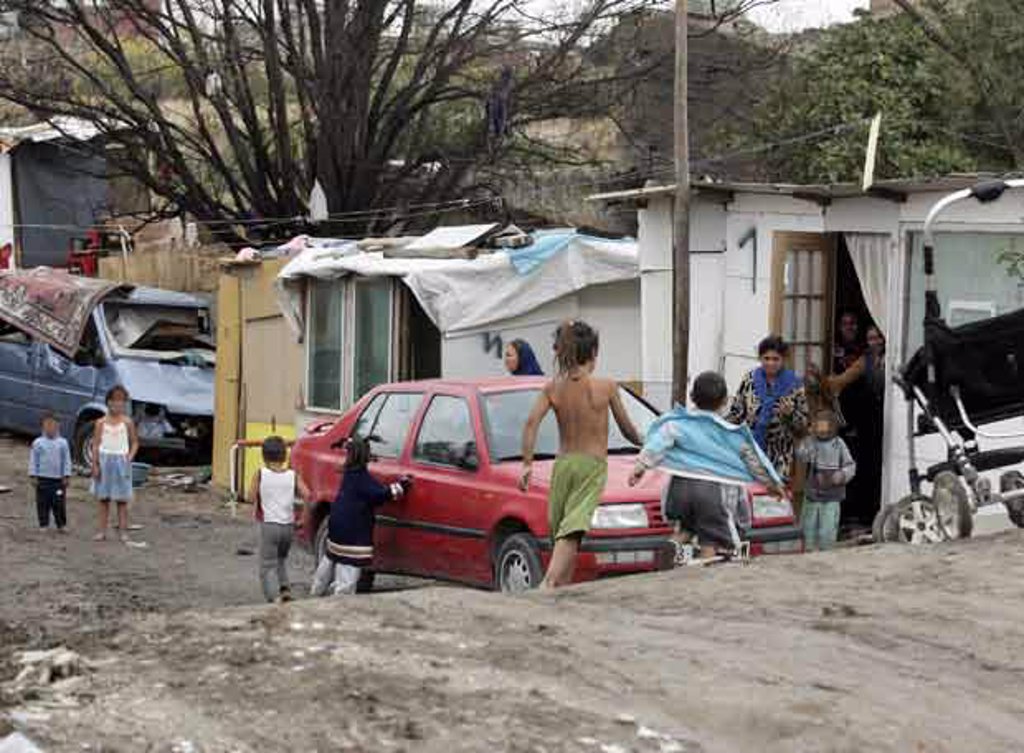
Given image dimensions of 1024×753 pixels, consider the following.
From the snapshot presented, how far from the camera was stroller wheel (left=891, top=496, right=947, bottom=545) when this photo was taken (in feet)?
34.1

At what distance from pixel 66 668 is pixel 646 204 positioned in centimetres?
1034

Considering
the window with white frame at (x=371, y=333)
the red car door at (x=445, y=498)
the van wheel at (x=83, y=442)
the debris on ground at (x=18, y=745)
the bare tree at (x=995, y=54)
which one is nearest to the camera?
the debris on ground at (x=18, y=745)

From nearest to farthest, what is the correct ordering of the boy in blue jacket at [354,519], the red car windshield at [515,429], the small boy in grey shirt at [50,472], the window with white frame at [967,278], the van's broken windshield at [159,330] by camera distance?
the red car windshield at [515,429]
the boy in blue jacket at [354,519]
the window with white frame at [967,278]
the small boy in grey shirt at [50,472]
the van's broken windshield at [159,330]

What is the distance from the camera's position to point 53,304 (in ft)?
71.5

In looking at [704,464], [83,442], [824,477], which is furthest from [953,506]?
[83,442]

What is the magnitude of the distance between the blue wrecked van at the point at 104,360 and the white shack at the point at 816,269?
7.03 metres

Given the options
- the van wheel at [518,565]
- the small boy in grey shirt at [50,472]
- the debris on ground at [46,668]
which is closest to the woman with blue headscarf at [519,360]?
the van wheel at [518,565]

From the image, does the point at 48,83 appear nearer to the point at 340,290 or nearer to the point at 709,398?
the point at 340,290

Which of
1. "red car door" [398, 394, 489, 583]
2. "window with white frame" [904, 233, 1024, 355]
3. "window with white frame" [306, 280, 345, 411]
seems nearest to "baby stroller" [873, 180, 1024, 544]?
"window with white frame" [904, 233, 1024, 355]

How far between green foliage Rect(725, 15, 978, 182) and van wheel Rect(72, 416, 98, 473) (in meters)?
9.18

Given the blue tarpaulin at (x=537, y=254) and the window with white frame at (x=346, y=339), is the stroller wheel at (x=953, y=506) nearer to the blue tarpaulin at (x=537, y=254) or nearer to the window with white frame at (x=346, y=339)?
the blue tarpaulin at (x=537, y=254)

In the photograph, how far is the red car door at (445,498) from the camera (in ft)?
36.0

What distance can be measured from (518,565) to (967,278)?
14.0 ft

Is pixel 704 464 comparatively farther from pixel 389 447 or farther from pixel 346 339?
pixel 346 339
